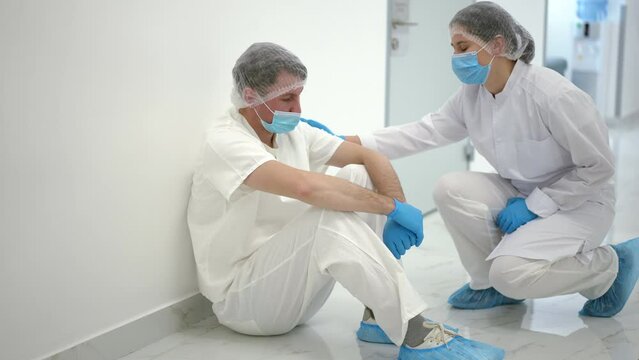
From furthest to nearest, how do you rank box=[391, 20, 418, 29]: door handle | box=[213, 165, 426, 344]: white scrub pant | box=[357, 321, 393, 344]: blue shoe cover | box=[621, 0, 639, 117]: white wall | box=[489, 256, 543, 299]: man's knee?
box=[621, 0, 639, 117]: white wall → box=[391, 20, 418, 29]: door handle → box=[489, 256, 543, 299]: man's knee → box=[357, 321, 393, 344]: blue shoe cover → box=[213, 165, 426, 344]: white scrub pant

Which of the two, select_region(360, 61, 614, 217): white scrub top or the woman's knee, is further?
the woman's knee

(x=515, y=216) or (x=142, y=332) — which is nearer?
(x=142, y=332)

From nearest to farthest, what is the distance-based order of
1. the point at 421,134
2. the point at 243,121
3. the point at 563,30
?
the point at 243,121, the point at 421,134, the point at 563,30

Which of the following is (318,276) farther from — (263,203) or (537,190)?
(537,190)

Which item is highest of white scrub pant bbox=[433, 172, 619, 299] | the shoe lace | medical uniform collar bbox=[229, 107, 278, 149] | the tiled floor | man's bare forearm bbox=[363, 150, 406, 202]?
medical uniform collar bbox=[229, 107, 278, 149]

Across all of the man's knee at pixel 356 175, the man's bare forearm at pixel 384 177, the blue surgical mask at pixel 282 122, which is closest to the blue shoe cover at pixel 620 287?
the man's bare forearm at pixel 384 177

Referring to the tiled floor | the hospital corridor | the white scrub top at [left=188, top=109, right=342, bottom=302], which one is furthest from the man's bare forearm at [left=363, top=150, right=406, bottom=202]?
the tiled floor

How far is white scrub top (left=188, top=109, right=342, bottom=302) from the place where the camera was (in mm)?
2264

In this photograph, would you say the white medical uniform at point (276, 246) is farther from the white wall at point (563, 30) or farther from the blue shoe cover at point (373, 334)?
the white wall at point (563, 30)

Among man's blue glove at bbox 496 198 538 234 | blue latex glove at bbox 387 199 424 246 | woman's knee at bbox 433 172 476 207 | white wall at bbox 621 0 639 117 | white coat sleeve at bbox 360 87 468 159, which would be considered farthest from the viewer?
white wall at bbox 621 0 639 117

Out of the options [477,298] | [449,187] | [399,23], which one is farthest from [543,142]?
[399,23]

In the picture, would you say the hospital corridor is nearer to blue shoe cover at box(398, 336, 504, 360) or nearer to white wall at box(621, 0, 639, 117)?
blue shoe cover at box(398, 336, 504, 360)

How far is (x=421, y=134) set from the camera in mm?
2920

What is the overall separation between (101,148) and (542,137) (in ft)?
4.51
